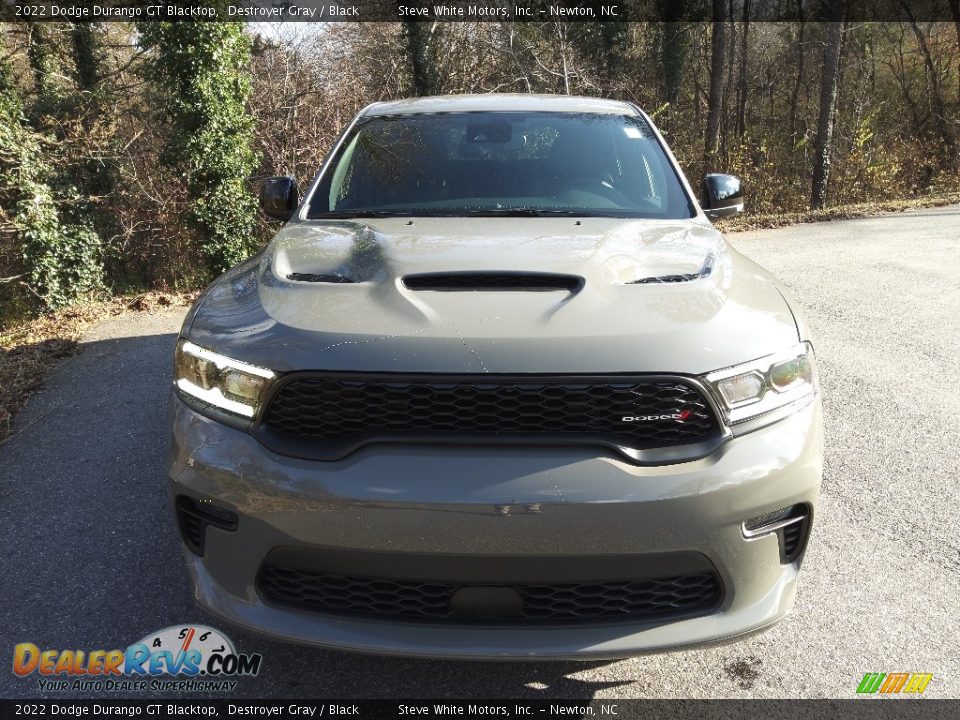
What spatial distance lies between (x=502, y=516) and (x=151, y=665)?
1442 millimetres

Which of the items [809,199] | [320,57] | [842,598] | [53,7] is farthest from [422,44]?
[842,598]

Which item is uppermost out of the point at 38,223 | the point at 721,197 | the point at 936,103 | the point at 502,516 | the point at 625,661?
the point at 721,197

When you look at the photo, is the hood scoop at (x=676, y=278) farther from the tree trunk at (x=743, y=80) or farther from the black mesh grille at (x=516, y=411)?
the tree trunk at (x=743, y=80)

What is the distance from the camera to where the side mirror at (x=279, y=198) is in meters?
3.50

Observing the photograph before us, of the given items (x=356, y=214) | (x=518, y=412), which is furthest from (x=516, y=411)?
(x=356, y=214)

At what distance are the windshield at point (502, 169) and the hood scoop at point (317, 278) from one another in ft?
2.59

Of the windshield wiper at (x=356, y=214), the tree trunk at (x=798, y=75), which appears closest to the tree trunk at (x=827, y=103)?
the tree trunk at (x=798, y=75)

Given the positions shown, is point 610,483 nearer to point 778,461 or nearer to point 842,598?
point 778,461

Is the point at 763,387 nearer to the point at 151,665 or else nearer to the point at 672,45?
the point at 151,665

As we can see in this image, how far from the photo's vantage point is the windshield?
3121mm

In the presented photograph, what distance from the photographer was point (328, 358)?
191 cm

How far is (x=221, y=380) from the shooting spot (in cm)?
203

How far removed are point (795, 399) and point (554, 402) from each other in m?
0.70

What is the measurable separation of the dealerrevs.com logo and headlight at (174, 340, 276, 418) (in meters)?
0.94
